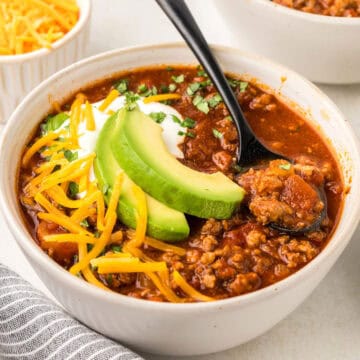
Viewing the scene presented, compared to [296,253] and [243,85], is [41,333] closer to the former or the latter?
[296,253]

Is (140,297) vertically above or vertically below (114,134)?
below

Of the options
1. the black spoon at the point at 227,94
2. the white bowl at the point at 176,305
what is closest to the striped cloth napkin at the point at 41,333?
the white bowl at the point at 176,305

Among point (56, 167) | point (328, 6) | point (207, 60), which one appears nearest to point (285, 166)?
point (207, 60)

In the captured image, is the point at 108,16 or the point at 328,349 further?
the point at 108,16

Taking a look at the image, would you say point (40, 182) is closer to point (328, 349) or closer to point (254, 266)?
point (254, 266)

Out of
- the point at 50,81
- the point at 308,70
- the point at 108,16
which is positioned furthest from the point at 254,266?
the point at 108,16

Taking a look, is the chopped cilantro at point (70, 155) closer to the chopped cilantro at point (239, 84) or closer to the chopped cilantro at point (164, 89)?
the chopped cilantro at point (164, 89)

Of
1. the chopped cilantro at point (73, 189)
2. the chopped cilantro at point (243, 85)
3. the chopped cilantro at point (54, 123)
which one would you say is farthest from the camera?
the chopped cilantro at point (243, 85)
